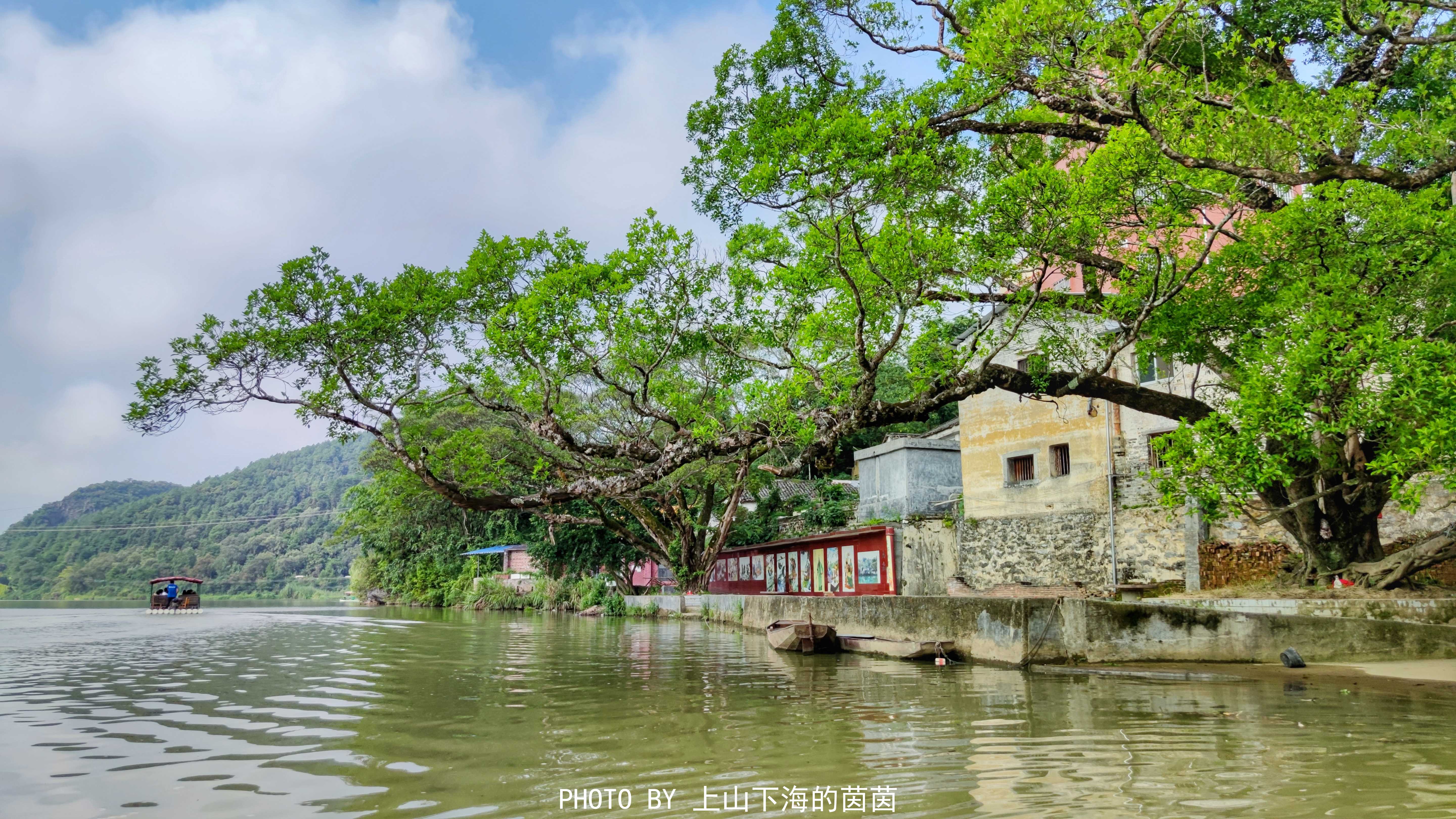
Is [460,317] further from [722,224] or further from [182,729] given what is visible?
[182,729]

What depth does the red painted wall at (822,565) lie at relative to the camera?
69.3ft

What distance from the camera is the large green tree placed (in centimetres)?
948

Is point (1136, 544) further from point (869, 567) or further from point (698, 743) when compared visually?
point (698, 743)

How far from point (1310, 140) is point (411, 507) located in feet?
97.3

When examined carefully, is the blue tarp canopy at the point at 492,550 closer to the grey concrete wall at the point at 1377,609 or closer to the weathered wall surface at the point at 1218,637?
the weathered wall surface at the point at 1218,637

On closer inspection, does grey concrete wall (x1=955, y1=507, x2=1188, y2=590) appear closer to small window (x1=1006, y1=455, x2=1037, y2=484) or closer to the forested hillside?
small window (x1=1006, y1=455, x2=1037, y2=484)

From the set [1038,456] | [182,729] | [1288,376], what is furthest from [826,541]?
[182,729]

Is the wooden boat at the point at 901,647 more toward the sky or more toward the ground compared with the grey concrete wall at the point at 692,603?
more toward the sky

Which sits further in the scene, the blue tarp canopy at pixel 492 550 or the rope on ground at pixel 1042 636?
the blue tarp canopy at pixel 492 550

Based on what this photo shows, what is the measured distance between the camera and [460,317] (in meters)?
15.1

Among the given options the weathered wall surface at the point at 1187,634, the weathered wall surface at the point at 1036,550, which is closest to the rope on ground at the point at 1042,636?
the weathered wall surface at the point at 1187,634

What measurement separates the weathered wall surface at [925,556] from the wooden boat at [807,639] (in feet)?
26.7

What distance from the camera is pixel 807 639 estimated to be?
12.6 m

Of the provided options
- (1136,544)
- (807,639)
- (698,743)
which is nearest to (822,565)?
(1136,544)
